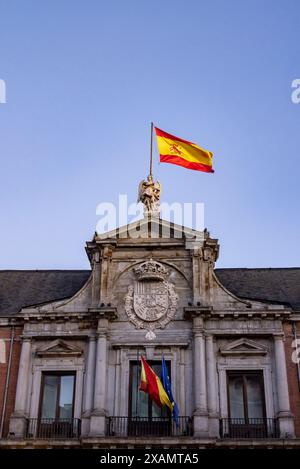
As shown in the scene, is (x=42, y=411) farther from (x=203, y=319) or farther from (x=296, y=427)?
(x=296, y=427)

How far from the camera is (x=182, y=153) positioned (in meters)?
29.2

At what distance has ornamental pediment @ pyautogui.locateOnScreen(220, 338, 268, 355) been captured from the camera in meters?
25.6

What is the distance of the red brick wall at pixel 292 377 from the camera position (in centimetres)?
2455

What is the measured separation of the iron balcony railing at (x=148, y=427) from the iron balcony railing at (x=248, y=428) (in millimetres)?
1234

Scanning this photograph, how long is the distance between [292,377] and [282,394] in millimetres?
858

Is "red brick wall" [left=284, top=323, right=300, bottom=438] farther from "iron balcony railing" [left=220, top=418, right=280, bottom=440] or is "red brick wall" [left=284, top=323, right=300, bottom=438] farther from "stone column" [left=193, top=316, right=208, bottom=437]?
"stone column" [left=193, top=316, right=208, bottom=437]

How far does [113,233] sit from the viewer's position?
91.9ft

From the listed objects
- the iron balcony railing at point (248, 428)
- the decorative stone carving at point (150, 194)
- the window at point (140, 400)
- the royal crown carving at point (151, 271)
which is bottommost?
the iron balcony railing at point (248, 428)

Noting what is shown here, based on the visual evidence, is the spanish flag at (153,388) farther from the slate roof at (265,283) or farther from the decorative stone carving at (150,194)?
the decorative stone carving at (150,194)

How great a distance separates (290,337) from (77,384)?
789 centimetres

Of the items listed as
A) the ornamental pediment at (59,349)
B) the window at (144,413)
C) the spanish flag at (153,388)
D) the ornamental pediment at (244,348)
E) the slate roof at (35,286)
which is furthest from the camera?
the slate roof at (35,286)

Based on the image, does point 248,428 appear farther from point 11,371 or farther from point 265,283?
point 11,371

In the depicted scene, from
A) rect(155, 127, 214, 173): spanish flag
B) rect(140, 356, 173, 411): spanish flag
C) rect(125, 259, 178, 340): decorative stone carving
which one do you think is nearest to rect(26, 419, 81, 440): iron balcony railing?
rect(140, 356, 173, 411): spanish flag

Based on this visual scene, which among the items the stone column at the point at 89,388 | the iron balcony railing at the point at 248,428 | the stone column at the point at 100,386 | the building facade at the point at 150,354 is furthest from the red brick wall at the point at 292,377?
the stone column at the point at 89,388
